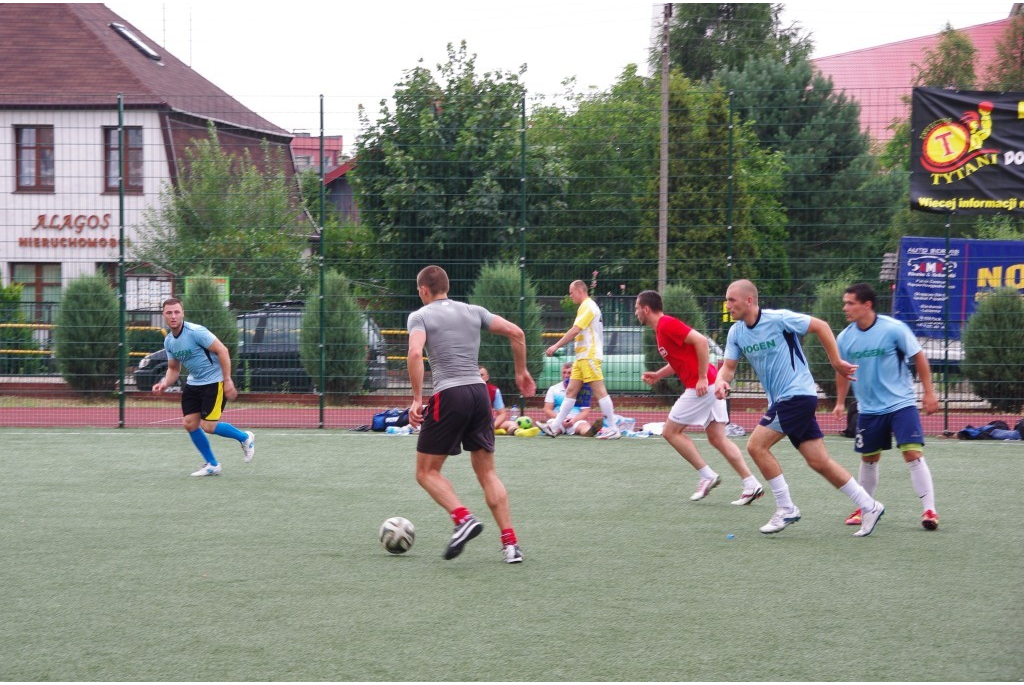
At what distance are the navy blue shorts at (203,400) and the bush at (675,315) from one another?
6.90 metres

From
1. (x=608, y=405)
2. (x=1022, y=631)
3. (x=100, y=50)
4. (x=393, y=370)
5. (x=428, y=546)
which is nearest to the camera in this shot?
(x=1022, y=631)

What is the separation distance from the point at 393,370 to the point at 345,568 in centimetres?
928

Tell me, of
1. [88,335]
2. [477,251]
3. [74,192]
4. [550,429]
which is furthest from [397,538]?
[74,192]

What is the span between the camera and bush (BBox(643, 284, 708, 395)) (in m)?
16.2


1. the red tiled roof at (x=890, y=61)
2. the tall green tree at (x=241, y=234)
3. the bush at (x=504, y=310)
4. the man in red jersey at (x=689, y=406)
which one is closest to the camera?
the man in red jersey at (x=689, y=406)

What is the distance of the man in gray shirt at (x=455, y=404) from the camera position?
23.2ft

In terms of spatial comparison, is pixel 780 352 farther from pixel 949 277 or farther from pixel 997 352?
pixel 949 277

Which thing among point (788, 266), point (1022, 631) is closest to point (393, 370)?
point (788, 266)

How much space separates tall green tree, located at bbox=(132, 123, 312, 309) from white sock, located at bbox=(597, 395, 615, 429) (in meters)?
5.98

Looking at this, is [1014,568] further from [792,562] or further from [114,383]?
[114,383]

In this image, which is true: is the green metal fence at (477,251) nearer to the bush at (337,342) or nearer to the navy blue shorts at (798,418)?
the bush at (337,342)

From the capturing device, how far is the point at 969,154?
584 inches

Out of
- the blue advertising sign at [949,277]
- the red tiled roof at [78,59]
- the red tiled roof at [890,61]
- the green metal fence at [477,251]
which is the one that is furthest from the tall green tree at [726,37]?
the green metal fence at [477,251]

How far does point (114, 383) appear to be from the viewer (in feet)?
54.7
